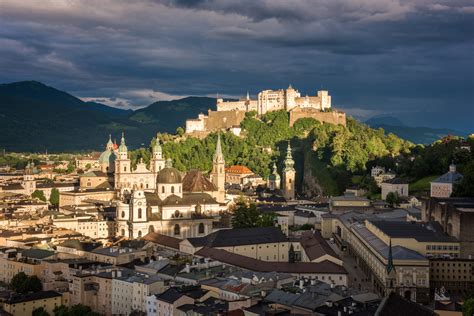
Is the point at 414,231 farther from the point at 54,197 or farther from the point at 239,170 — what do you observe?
the point at 239,170

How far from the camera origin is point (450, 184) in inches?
3462

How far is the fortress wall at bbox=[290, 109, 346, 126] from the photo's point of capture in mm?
144500

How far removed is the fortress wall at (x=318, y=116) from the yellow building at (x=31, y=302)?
3599 inches

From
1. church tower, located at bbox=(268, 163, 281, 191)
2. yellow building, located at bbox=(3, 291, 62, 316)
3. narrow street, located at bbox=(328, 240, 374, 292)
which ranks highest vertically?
church tower, located at bbox=(268, 163, 281, 191)

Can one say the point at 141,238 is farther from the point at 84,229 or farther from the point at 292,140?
the point at 292,140

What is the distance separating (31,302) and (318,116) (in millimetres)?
95115

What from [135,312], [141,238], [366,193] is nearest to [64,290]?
[135,312]

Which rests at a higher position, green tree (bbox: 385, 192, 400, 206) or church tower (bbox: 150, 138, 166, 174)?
church tower (bbox: 150, 138, 166, 174)

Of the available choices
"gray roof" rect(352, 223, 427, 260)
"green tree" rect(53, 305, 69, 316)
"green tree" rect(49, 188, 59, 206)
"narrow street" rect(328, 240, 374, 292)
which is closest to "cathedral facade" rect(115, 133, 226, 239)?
"narrow street" rect(328, 240, 374, 292)

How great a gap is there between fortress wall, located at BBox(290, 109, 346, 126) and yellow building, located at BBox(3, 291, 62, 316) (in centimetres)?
9143

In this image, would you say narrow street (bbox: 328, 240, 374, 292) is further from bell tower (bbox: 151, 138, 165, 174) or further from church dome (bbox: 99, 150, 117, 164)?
church dome (bbox: 99, 150, 117, 164)

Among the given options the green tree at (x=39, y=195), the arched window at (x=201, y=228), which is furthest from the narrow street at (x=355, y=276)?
the green tree at (x=39, y=195)

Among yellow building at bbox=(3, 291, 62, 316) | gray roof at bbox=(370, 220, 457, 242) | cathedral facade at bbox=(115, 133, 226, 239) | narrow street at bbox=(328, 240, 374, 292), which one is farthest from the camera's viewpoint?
cathedral facade at bbox=(115, 133, 226, 239)

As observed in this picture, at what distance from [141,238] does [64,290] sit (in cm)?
1844
